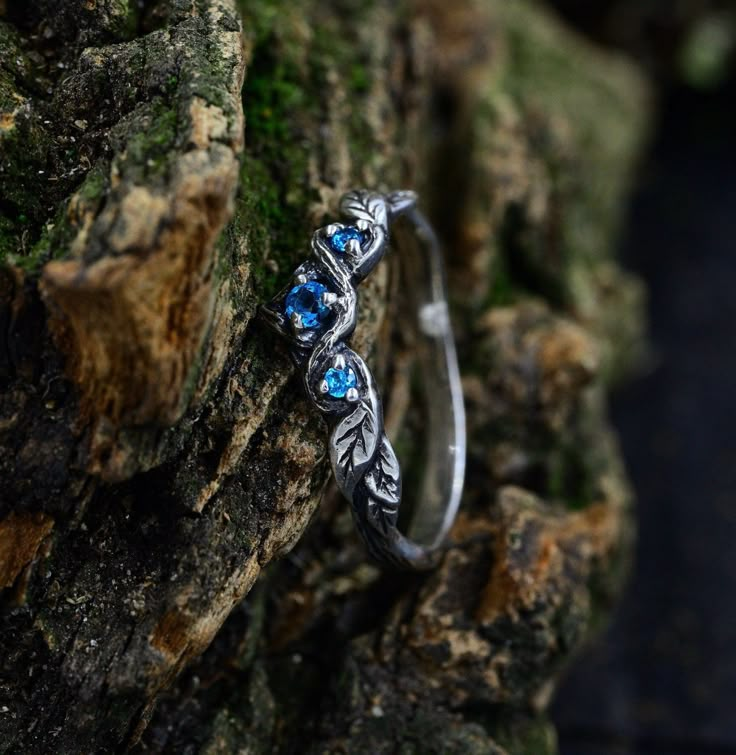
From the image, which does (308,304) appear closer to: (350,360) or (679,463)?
(350,360)

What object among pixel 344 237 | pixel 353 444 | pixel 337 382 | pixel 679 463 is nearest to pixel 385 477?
pixel 353 444

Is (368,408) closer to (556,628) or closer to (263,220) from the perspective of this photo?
(263,220)

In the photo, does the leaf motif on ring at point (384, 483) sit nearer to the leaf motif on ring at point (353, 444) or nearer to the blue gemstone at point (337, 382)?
the leaf motif on ring at point (353, 444)

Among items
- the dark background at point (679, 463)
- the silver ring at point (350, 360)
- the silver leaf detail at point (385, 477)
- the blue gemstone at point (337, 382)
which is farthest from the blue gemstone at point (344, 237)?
the dark background at point (679, 463)

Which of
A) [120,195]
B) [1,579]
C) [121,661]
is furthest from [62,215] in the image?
[121,661]

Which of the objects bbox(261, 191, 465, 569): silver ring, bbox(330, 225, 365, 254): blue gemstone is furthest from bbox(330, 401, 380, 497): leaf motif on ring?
bbox(330, 225, 365, 254): blue gemstone
